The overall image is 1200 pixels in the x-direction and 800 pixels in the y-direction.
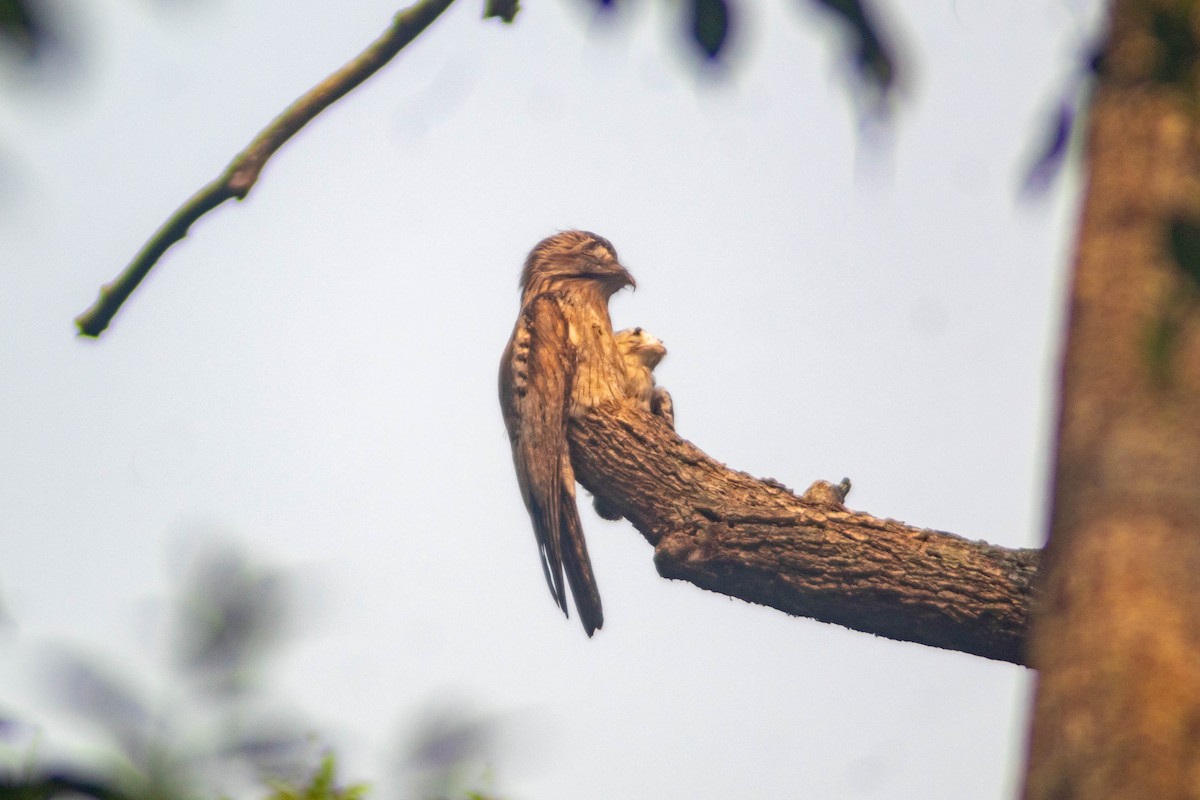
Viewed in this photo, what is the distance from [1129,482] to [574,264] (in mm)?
5715

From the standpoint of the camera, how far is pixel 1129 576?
1.02 meters

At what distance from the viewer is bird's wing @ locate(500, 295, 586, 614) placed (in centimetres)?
548

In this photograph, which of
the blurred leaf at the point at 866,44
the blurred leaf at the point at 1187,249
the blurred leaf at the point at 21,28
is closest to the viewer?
the blurred leaf at the point at 1187,249

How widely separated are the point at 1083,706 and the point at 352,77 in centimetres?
135

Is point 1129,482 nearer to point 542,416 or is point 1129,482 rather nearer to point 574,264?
point 542,416

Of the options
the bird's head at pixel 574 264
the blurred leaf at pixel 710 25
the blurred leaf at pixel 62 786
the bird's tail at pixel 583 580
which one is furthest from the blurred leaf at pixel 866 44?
the bird's head at pixel 574 264

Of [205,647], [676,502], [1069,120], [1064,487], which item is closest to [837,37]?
[1069,120]

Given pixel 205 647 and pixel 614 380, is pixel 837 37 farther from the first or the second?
pixel 614 380

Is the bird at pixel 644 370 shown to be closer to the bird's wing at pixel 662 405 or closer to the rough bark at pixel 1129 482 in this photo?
the bird's wing at pixel 662 405

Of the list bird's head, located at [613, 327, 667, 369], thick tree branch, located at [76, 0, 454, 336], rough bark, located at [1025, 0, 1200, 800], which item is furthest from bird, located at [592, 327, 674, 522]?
rough bark, located at [1025, 0, 1200, 800]

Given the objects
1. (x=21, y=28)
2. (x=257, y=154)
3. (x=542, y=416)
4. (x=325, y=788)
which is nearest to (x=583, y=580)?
(x=542, y=416)

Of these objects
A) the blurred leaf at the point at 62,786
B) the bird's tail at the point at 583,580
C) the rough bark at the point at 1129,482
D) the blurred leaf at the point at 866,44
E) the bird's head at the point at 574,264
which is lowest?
the blurred leaf at the point at 62,786

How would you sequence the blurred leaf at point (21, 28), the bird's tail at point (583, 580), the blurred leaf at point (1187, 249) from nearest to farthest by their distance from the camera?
the blurred leaf at point (1187, 249)
the blurred leaf at point (21, 28)
the bird's tail at point (583, 580)

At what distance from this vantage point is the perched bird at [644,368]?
570 cm
